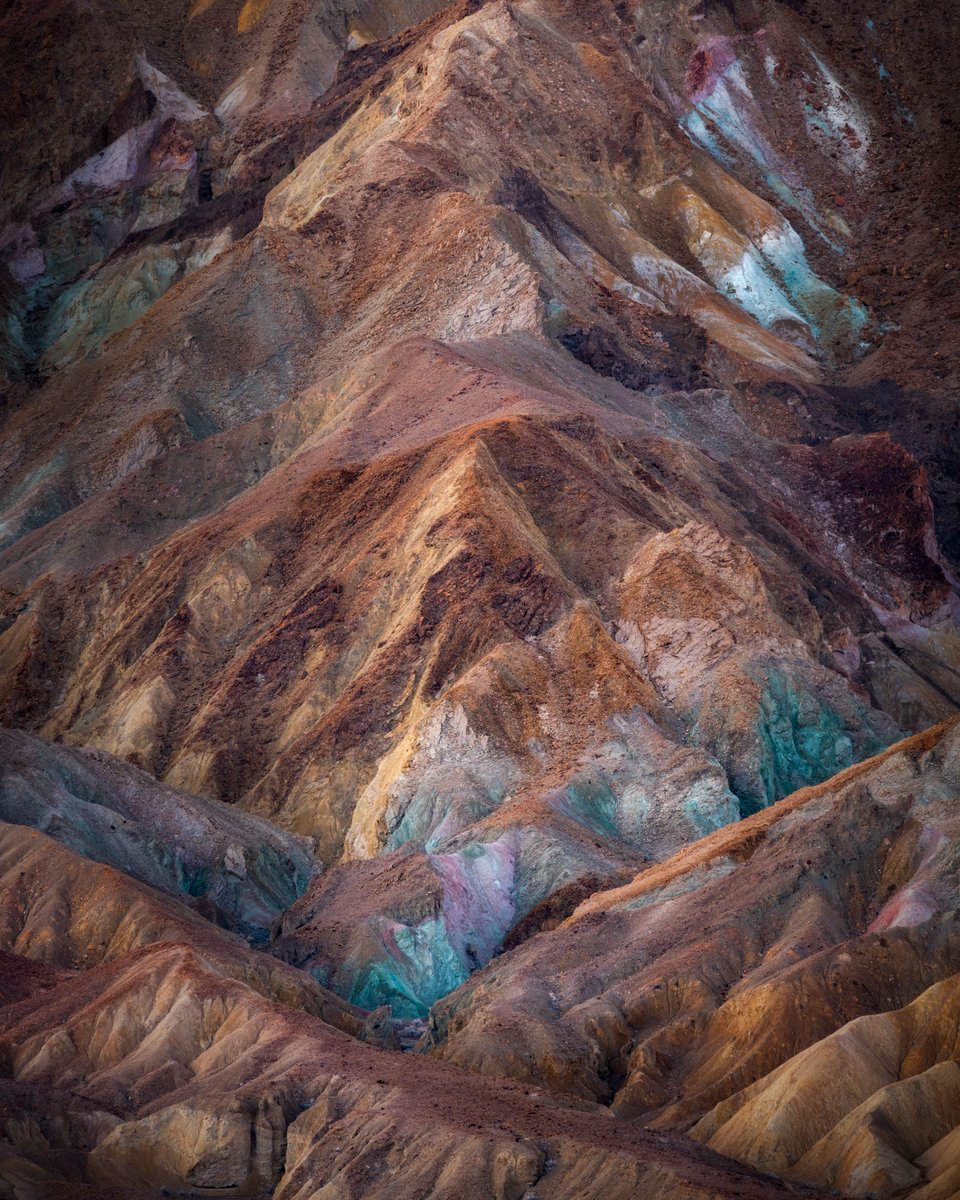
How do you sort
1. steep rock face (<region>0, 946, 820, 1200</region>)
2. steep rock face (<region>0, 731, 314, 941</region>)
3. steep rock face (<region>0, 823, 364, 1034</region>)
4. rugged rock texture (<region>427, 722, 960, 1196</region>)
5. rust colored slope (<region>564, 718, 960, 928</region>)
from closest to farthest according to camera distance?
rugged rock texture (<region>427, 722, 960, 1196</region>) < steep rock face (<region>0, 946, 820, 1200</region>) < rust colored slope (<region>564, 718, 960, 928</region>) < steep rock face (<region>0, 823, 364, 1034</region>) < steep rock face (<region>0, 731, 314, 941</region>)

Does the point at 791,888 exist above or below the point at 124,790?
below

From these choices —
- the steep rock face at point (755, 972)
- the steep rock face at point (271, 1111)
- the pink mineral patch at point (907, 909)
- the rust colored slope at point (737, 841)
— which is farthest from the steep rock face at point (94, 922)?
the pink mineral patch at point (907, 909)

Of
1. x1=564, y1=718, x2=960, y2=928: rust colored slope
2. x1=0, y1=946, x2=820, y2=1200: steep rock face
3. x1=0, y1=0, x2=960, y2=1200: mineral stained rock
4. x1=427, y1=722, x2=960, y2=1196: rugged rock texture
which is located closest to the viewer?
x1=427, y1=722, x2=960, y2=1196: rugged rock texture

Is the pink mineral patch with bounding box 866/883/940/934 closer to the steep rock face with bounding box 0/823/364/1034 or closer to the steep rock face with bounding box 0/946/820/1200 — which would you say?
the steep rock face with bounding box 0/946/820/1200

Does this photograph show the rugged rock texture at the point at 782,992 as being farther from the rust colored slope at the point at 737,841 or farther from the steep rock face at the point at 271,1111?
the steep rock face at the point at 271,1111

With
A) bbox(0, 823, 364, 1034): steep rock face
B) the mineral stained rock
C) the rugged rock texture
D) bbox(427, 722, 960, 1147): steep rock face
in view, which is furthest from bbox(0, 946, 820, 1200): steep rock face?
bbox(0, 823, 364, 1034): steep rock face

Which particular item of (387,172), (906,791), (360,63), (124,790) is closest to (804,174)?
(360,63)

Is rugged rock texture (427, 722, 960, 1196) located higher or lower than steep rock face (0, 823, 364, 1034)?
lower

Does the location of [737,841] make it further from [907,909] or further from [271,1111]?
[271,1111]

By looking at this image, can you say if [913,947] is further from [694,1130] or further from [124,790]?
[124,790]

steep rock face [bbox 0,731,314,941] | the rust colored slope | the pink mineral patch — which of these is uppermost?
steep rock face [bbox 0,731,314,941]
